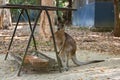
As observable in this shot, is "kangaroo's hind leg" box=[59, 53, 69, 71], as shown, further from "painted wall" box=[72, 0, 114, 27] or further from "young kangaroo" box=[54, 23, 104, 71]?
"painted wall" box=[72, 0, 114, 27]

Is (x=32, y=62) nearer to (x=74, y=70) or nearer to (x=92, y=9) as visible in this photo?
(x=74, y=70)

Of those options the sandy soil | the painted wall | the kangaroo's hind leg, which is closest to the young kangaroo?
the kangaroo's hind leg

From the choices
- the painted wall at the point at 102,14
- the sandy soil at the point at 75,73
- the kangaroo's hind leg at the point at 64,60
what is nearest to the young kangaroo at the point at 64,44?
the kangaroo's hind leg at the point at 64,60

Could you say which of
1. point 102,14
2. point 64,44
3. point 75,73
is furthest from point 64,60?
point 102,14

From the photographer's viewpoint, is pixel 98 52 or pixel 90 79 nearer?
pixel 90 79

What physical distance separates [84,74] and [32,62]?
3.51 ft

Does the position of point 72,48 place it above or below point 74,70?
above

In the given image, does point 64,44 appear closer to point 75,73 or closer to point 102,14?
Answer: point 75,73

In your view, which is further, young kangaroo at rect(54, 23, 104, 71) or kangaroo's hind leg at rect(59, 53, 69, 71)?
kangaroo's hind leg at rect(59, 53, 69, 71)

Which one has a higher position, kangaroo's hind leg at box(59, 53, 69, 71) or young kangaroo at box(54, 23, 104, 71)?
young kangaroo at box(54, 23, 104, 71)

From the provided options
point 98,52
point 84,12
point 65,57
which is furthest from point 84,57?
point 84,12

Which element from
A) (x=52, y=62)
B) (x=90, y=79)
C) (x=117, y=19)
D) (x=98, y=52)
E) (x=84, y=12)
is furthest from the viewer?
(x=84, y=12)

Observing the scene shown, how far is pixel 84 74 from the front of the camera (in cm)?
628

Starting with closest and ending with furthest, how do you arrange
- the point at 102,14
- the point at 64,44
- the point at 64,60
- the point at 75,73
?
the point at 75,73 → the point at 64,44 → the point at 64,60 → the point at 102,14
